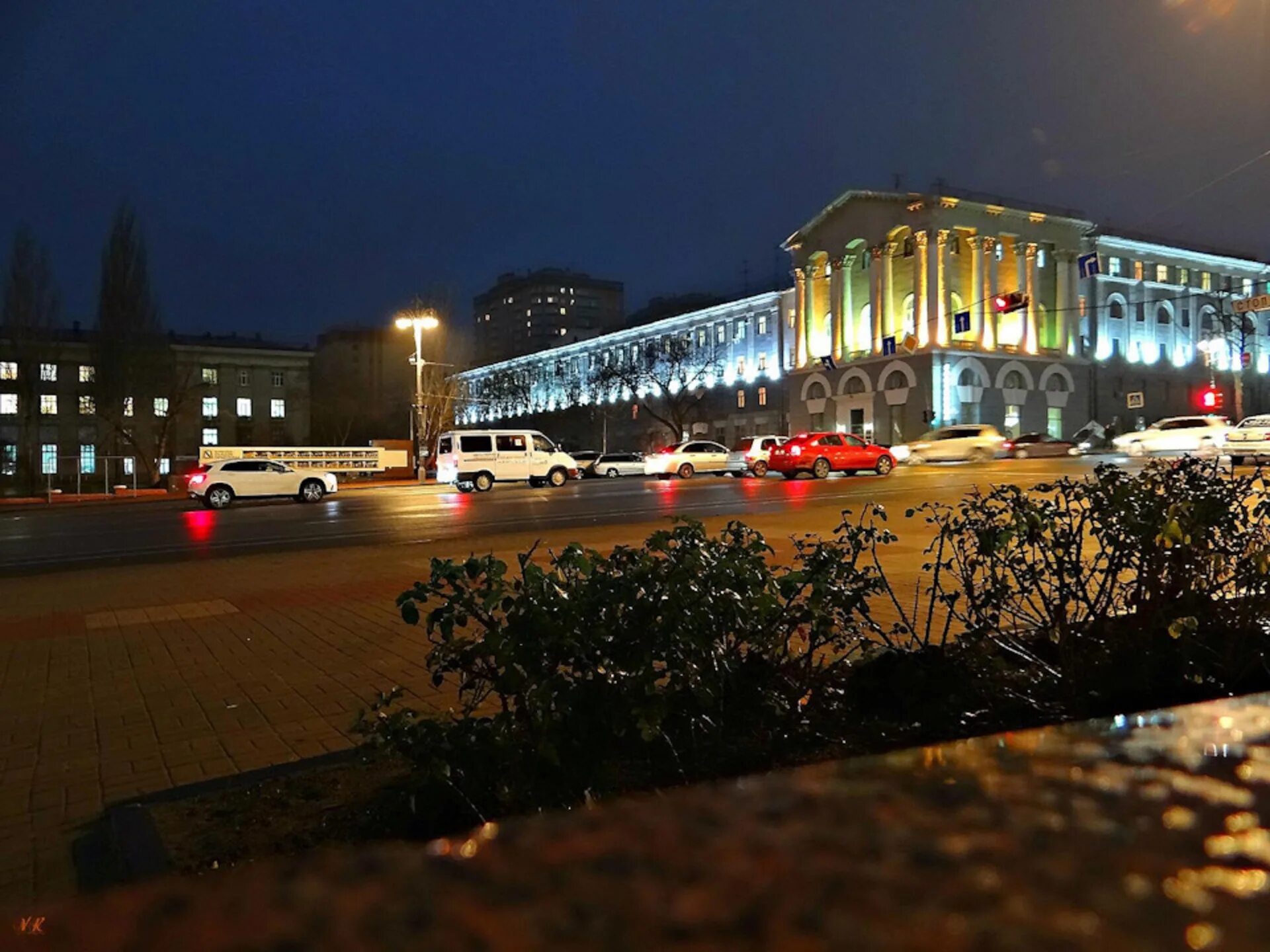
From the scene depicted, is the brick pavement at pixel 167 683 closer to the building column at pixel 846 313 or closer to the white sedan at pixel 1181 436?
the white sedan at pixel 1181 436

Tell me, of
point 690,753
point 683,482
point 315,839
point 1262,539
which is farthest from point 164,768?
point 683,482

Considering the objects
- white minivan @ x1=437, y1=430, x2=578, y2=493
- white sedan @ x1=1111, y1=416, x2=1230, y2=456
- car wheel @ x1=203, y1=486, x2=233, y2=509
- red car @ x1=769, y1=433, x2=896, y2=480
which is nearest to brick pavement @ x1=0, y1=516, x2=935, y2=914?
car wheel @ x1=203, y1=486, x2=233, y2=509

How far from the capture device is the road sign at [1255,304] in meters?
28.2

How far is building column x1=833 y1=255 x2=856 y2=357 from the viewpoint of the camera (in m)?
62.3

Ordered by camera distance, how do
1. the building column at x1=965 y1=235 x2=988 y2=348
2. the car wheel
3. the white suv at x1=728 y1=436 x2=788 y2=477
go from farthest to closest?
the building column at x1=965 y1=235 x2=988 y2=348 → the white suv at x1=728 y1=436 x2=788 y2=477 → the car wheel

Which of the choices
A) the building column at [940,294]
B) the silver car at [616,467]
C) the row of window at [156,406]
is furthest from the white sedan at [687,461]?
the row of window at [156,406]

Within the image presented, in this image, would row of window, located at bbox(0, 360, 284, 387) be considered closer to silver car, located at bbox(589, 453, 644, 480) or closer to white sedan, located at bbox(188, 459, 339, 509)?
white sedan, located at bbox(188, 459, 339, 509)

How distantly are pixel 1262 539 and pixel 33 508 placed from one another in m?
35.9

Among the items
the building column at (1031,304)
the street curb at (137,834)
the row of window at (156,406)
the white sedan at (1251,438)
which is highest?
the building column at (1031,304)

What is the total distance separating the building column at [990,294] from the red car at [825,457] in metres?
32.1

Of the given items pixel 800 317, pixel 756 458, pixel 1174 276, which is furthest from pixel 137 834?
pixel 1174 276

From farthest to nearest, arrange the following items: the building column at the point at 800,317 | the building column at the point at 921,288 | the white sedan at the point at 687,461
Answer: the building column at the point at 800,317
the building column at the point at 921,288
the white sedan at the point at 687,461

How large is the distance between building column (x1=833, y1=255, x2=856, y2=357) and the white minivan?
3790 cm

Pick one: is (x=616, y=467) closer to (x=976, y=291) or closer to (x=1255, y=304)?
(x=1255, y=304)
